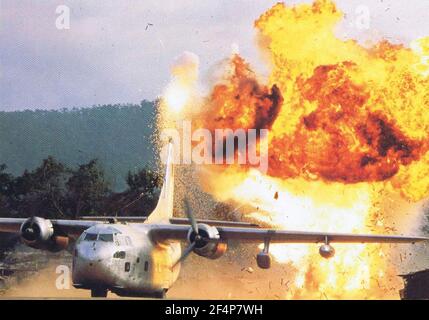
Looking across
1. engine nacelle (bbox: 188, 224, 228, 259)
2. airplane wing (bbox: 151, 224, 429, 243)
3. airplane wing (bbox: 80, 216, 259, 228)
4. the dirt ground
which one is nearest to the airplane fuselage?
airplane wing (bbox: 151, 224, 429, 243)

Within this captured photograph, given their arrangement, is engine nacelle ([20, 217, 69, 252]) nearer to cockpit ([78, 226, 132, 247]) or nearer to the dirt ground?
cockpit ([78, 226, 132, 247])

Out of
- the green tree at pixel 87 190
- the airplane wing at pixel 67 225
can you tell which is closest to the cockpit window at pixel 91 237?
the airplane wing at pixel 67 225

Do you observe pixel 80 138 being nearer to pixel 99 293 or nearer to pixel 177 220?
pixel 177 220

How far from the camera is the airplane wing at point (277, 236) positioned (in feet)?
171

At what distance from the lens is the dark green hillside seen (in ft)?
451

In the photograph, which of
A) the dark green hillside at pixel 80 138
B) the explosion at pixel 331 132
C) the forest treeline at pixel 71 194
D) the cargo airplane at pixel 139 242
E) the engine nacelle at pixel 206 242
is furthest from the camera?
the dark green hillside at pixel 80 138

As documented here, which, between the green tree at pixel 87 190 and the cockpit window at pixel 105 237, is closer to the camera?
the cockpit window at pixel 105 237

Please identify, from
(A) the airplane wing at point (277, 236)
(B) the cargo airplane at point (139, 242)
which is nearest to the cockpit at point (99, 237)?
(B) the cargo airplane at point (139, 242)

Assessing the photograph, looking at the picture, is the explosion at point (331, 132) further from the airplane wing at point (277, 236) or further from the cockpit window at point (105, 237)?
the cockpit window at point (105, 237)

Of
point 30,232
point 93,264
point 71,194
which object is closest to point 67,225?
point 30,232

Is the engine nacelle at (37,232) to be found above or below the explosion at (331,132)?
below

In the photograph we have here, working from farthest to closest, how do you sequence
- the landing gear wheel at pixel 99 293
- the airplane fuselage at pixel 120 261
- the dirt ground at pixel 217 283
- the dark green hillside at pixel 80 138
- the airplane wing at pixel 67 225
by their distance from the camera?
the dark green hillside at pixel 80 138 < the dirt ground at pixel 217 283 < the airplane wing at pixel 67 225 < the landing gear wheel at pixel 99 293 < the airplane fuselage at pixel 120 261

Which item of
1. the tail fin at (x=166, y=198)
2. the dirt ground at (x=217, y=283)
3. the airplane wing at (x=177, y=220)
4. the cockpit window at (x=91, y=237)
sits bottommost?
the dirt ground at (x=217, y=283)
